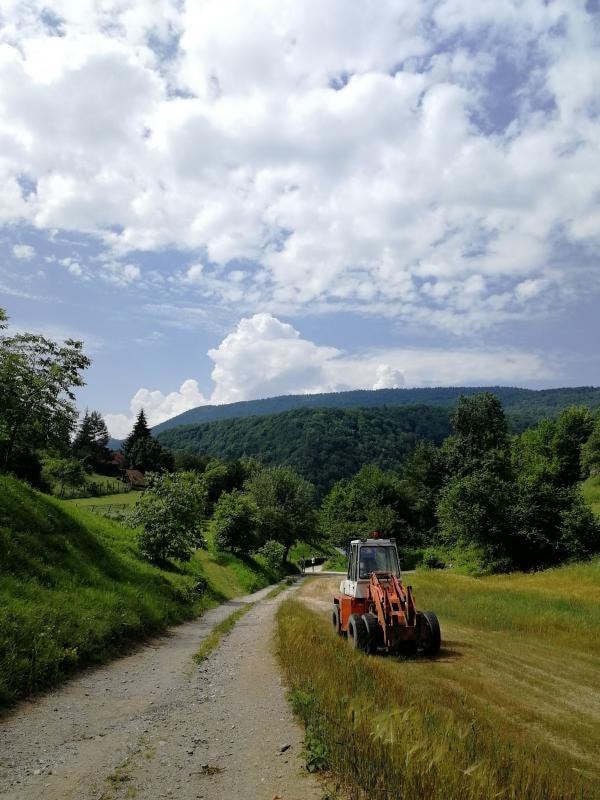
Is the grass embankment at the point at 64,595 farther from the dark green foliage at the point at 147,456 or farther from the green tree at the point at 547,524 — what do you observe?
the dark green foliage at the point at 147,456

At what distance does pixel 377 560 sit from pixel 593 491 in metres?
61.8

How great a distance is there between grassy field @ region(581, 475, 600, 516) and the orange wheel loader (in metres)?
46.8

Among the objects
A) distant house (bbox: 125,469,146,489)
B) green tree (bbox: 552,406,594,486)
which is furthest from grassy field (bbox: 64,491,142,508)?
green tree (bbox: 552,406,594,486)

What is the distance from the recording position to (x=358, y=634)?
15133 mm

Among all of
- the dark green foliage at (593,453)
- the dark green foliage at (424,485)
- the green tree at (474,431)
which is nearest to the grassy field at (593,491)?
the dark green foliage at (593,453)

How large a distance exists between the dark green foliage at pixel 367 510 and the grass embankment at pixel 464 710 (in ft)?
198

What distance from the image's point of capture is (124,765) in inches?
258

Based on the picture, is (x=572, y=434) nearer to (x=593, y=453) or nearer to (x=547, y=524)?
(x=593, y=453)

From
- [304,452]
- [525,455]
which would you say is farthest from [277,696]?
[304,452]

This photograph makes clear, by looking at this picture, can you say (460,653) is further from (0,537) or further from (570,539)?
(570,539)

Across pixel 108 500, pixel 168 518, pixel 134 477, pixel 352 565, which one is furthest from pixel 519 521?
pixel 134 477

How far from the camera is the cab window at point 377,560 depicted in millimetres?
17812

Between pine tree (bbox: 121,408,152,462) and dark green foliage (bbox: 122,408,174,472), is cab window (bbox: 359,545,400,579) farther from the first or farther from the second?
pine tree (bbox: 121,408,152,462)

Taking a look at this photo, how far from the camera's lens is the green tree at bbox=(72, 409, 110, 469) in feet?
341
